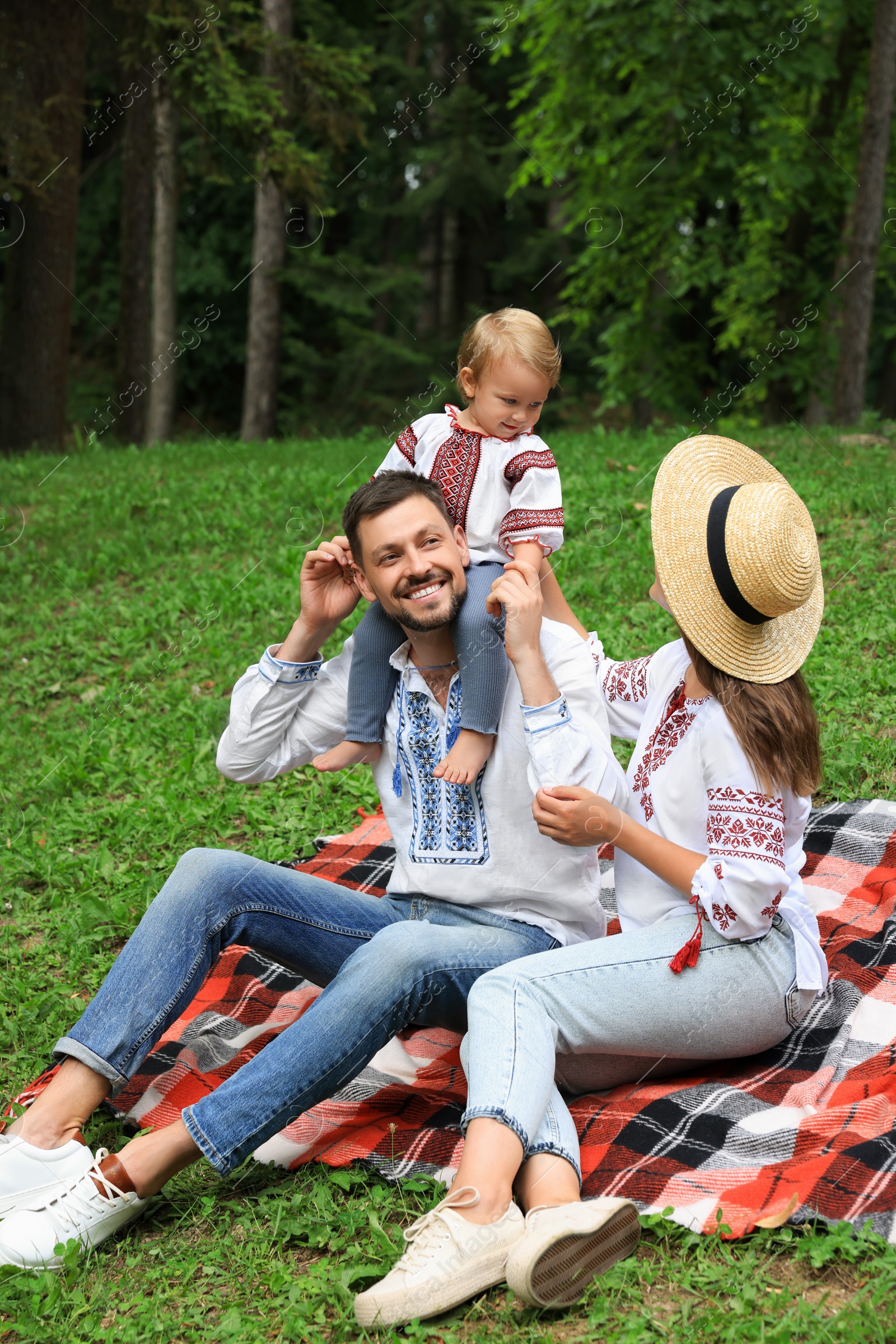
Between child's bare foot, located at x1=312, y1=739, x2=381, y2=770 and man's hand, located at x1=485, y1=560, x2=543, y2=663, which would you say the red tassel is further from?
child's bare foot, located at x1=312, y1=739, x2=381, y2=770

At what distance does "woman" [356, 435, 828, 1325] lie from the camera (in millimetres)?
2332

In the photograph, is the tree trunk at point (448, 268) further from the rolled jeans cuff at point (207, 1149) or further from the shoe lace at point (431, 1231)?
the shoe lace at point (431, 1231)

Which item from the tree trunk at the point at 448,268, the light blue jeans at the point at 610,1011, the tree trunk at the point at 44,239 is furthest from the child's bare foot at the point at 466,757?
the tree trunk at the point at 448,268

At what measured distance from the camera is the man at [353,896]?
246 centimetres

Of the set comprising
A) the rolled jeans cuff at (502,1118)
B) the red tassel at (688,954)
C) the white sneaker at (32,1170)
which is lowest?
the white sneaker at (32,1170)

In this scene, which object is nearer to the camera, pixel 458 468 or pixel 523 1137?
pixel 523 1137

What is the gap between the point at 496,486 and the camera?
11.2 feet

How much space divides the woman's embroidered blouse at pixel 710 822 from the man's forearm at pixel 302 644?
84 cm

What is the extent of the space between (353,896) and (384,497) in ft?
3.33

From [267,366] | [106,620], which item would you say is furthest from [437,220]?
[106,620]

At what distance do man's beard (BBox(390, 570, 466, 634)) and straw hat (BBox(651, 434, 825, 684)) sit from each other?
527 mm

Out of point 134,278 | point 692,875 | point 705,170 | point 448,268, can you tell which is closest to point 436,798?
point 692,875

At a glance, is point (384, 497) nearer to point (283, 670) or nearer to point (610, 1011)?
point (283, 670)

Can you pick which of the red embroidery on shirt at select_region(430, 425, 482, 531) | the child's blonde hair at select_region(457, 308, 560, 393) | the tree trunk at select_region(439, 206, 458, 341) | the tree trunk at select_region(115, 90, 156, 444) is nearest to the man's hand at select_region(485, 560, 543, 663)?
the red embroidery on shirt at select_region(430, 425, 482, 531)
